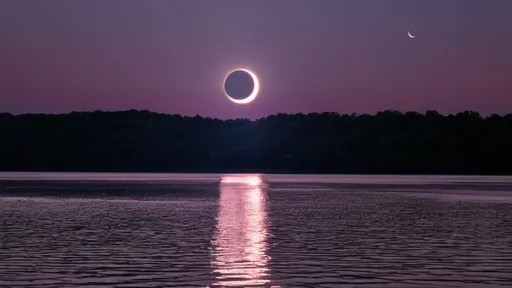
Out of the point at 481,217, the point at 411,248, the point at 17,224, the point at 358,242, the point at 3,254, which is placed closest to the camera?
the point at 3,254

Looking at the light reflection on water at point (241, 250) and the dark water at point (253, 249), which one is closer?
the dark water at point (253, 249)

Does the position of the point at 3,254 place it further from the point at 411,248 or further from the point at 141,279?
the point at 411,248

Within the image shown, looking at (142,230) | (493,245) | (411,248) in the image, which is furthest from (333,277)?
(142,230)

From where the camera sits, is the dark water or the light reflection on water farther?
the light reflection on water

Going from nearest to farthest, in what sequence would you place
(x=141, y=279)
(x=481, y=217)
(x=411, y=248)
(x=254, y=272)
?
(x=141, y=279) → (x=254, y=272) → (x=411, y=248) → (x=481, y=217)

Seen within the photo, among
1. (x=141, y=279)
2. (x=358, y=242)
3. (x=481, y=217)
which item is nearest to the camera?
(x=141, y=279)

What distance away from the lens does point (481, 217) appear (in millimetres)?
68562

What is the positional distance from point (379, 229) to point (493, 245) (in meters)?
12.2

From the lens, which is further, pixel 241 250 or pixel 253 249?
pixel 253 249

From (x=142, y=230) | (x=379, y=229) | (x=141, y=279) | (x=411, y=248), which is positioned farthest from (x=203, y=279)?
(x=379, y=229)

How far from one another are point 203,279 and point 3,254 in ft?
37.9

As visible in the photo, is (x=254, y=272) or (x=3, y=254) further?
(x=3, y=254)

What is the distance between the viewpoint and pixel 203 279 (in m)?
32.1

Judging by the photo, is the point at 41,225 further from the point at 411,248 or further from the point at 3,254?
the point at 411,248
